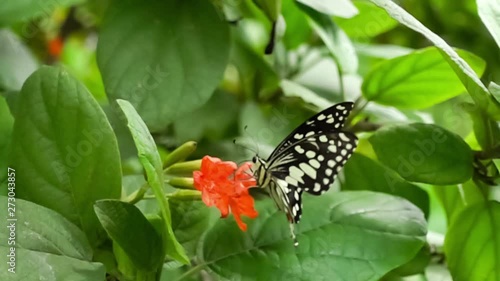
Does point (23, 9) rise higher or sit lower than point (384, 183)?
higher

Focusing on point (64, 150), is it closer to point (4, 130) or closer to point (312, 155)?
point (4, 130)

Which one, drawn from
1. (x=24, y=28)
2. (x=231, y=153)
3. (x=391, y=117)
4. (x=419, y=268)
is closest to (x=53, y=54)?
(x=24, y=28)

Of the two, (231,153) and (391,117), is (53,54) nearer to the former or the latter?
(231,153)

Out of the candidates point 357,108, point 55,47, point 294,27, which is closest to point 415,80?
point 357,108

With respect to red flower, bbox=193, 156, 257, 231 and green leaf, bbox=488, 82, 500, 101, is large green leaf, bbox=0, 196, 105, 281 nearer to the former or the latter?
red flower, bbox=193, 156, 257, 231

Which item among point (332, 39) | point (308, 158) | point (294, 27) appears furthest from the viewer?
point (294, 27)
